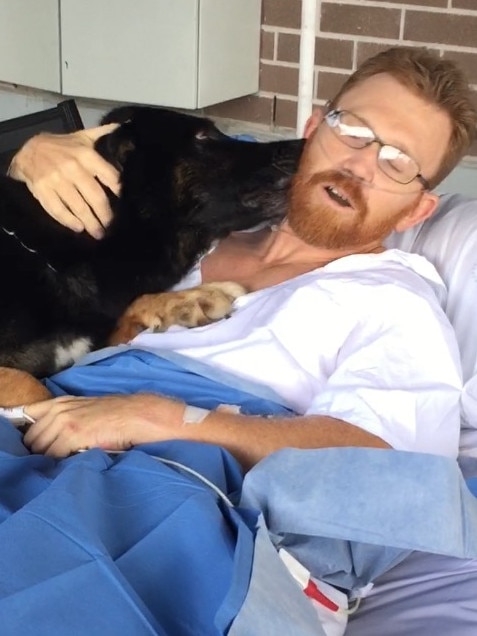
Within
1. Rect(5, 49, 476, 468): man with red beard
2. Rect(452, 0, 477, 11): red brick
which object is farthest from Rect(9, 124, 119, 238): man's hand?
Rect(452, 0, 477, 11): red brick

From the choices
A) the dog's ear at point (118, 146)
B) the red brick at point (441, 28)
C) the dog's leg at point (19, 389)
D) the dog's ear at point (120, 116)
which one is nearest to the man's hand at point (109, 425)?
the dog's leg at point (19, 389)

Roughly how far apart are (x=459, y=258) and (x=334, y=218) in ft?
1.01

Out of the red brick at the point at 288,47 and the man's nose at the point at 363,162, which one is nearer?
the man's nose at the point at 363,162

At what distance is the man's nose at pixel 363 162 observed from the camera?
5.64ft

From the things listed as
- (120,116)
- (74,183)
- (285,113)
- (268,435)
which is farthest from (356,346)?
(285,113)

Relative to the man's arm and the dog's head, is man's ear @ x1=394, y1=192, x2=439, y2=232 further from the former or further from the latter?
the man's arm

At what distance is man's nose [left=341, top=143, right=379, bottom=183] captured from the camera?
1.72m

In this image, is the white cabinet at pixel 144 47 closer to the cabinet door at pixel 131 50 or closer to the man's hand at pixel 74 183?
the cabinet door at pixel 131 50

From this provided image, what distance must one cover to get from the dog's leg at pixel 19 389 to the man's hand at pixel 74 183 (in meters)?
0.36

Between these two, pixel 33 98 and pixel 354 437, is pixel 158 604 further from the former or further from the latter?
pixel 33 98

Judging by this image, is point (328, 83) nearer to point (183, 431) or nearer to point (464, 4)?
point (464, 4)

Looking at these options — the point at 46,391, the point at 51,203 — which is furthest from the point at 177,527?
the point at 51,203

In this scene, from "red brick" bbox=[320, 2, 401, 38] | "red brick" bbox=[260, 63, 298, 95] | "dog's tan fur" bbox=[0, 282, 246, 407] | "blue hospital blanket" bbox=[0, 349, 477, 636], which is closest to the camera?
"blue hospital blanket" bbox=[0, 349, 477, 636]

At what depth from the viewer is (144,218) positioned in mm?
1836
